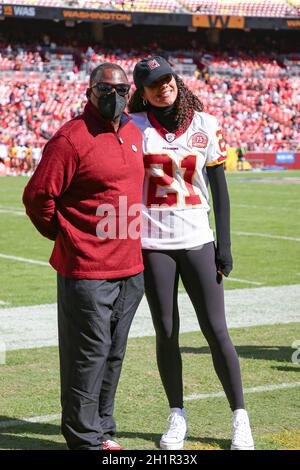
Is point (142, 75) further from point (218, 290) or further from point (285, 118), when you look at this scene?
point (285, 118)

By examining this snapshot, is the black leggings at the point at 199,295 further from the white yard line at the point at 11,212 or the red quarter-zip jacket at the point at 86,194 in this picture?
the white yard line at the point at 11,212

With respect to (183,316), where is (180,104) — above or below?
above

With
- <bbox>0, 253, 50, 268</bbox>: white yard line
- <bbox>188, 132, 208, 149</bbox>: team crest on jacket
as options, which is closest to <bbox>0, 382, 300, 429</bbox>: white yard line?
<bbox>188, 132, 208, 149</bbox>: team crest on jacket

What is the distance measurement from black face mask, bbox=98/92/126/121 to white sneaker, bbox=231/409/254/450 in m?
1.61

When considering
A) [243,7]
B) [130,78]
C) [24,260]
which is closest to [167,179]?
[24,260]

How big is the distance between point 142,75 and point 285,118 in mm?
40233

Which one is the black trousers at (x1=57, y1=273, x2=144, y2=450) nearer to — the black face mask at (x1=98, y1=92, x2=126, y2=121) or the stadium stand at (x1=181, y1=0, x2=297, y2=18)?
the black face mask at (x1=98, y1=92, x2=126, y2=121)

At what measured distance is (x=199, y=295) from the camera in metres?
4.36

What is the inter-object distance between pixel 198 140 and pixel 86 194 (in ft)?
2.49

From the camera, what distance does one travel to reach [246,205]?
Result: 20.0 metres

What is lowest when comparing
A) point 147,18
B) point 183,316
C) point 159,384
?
point 183,316

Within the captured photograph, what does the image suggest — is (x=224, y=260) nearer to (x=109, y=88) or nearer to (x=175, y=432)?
(x=175, y=432)

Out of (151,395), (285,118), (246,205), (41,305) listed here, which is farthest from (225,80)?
(151,395)

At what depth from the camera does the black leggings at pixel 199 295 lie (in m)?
4.34
